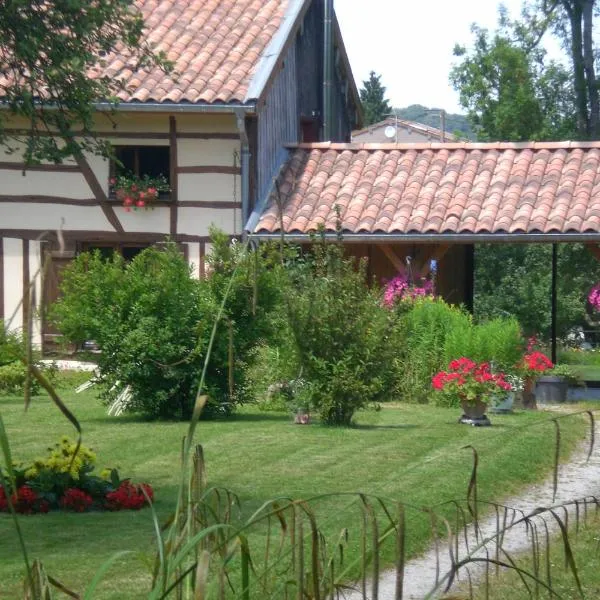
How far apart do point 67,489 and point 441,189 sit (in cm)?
1300

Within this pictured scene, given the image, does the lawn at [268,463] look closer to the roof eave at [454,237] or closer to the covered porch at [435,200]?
the roof eave at [454,237]

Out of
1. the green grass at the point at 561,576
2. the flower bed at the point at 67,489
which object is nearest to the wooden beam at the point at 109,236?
the flower bed at the point at 67,489

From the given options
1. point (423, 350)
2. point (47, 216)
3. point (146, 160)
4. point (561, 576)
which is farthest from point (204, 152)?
point (561, 576)

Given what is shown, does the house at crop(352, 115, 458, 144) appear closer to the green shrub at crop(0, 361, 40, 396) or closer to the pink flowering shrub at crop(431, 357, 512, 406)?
the green shrub at crop(0, 361, 40, 396)

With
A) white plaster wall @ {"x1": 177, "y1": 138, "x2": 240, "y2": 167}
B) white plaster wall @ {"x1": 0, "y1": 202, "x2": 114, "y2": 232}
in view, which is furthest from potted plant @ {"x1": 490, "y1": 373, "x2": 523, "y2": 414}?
white plaster wall @ {"x1": 0, "y1": 202, "x2": 114, "y2": 232}

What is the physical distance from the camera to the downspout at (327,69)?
1010 inches

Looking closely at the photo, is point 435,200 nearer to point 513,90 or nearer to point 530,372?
point 530,372

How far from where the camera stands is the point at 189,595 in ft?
8.93

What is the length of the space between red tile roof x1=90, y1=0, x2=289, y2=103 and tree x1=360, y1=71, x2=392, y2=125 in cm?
5626

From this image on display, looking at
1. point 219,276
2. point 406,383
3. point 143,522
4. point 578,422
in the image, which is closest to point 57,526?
point 143,522

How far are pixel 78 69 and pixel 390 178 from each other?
36.9 feet

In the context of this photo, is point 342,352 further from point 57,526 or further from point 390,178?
point 390,178

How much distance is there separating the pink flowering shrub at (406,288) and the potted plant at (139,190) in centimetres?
411

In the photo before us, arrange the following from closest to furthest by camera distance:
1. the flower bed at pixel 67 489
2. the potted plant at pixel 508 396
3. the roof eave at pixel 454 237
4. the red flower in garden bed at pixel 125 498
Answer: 1. the flower bed at pixel 67 489
2. the red flower in garden bed at pixel 125 498
3. the potted plant at pixel 508 396
4. the roof eave at pixel 454 237
